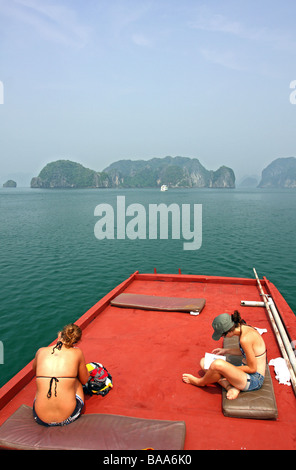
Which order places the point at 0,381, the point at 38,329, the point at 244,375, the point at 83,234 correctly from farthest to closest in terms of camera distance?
the point at 83,234
the point at 38,329
the point at 0,381
the point at 244,375

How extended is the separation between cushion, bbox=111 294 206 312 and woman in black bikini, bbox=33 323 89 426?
5.43 meters

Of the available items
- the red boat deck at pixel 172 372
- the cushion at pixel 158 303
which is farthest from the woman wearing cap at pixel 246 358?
the cushion at pixel 158 303

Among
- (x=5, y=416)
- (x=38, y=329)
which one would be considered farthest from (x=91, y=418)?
(x=38, y=329)

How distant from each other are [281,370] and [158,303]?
15.5 ft

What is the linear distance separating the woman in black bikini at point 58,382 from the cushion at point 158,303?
5429 mm

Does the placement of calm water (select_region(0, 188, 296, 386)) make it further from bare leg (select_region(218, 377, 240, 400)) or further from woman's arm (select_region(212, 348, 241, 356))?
bare leg (select_region(218, 377, 240, 400))

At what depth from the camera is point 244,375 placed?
18.1ft

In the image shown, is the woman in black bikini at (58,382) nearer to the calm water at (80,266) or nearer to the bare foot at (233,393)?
the bare foot at (233,393)

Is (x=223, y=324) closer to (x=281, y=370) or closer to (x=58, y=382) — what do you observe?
(x=281, y=370)

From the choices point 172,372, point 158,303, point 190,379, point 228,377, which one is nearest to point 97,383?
point 172,372

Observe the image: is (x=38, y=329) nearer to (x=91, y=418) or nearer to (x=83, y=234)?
(x=91, y=418)
